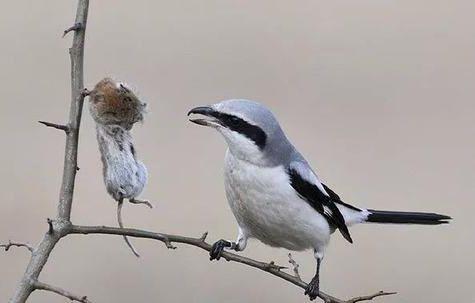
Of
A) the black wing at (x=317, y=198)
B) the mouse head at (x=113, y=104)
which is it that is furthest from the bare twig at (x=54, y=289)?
the black wing at (x=317, y=198)

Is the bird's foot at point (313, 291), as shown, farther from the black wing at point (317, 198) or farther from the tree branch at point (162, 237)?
the tree branch at point (162, 237)

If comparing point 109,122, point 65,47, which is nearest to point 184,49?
point 65,47

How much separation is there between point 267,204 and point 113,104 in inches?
31.3

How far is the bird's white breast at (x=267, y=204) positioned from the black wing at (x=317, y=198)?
0.02 metres

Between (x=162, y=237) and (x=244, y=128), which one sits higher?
(x=244, y=128)

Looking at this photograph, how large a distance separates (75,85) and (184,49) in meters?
5.35

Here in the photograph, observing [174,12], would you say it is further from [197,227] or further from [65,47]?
[197,227]

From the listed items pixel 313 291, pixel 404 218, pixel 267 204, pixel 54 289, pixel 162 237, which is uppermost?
pixel 404 218

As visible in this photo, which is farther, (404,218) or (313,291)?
(404,218)

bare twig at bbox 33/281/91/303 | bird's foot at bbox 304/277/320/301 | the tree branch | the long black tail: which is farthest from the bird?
bare twig at bbox 33/281/91/303

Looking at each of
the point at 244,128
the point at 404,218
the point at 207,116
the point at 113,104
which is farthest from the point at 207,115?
the point at 404,218

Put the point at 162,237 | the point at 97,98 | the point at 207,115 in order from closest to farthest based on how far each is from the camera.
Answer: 1. the point at 162,237
2. the point at 97,98
3. the point at 207,115

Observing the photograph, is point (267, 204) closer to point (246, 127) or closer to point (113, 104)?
point (246, 127)

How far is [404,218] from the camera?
10.9 feet
